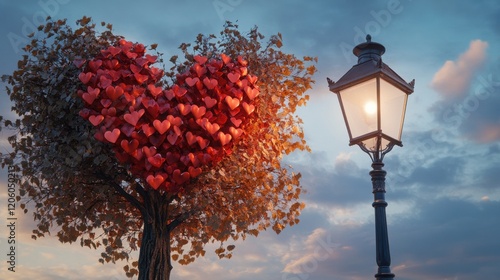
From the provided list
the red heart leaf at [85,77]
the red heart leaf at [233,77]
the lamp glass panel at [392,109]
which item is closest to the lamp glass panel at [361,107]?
the lamp glass panel at [392,109]

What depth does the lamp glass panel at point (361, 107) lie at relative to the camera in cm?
792

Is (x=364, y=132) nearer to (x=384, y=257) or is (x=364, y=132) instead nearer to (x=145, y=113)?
(x=384, y=257)

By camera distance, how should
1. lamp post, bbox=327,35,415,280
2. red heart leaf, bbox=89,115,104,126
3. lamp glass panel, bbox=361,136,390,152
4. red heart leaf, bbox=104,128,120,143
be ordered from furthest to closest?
red heart leaf, bbox=89,115,104,126
red heart leaf, bbox=104,128,120,143
lamp glass panel, bbox=361,136,390,152
lamp post, bbox=327,35,415,280

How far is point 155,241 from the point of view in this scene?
9188 millimetres

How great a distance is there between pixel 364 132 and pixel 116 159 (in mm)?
3957

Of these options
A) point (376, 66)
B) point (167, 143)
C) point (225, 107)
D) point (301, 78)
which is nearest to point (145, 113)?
point (167, 143)

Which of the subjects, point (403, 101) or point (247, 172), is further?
point (247, 172)

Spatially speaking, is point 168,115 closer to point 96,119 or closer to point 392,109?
point 96,119

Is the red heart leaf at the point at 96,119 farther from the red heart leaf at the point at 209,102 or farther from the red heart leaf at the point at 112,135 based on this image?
the red heart leaf at the point at 209,102

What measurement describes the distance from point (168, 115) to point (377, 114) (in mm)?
3133

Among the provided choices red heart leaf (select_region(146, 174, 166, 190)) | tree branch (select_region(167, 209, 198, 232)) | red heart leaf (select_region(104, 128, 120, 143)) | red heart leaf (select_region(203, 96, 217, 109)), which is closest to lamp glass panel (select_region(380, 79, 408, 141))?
red heart leaf (select_region(203, 96, 217, 109))

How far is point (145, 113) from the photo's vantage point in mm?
8594

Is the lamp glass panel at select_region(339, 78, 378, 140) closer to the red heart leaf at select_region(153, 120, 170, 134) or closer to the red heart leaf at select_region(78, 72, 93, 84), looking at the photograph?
the red heart leaf at select_region(153, 120, 170, 134)

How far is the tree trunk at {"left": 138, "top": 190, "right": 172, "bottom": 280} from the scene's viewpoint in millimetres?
9109
